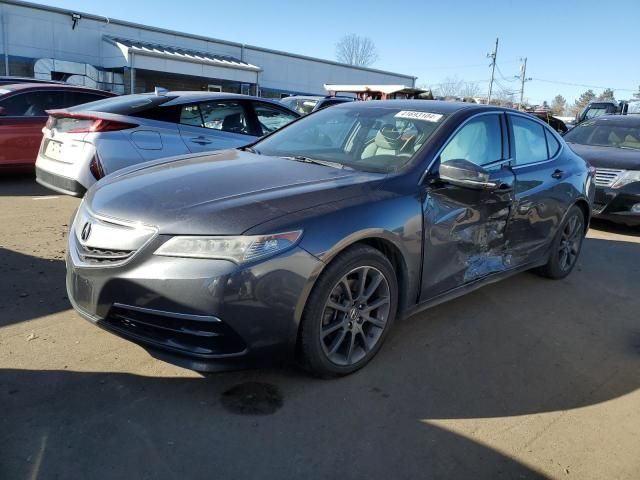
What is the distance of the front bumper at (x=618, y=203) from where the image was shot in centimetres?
733

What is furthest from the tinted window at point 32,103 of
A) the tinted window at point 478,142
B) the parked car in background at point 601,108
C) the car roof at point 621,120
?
the parked car in background at point 601,108

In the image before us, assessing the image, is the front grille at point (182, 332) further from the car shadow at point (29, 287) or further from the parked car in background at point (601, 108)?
the parked car in background at point (601, 108)

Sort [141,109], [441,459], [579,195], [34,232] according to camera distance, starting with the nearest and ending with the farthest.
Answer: [441,459] → [579,195] → [34,232] → [141,109]

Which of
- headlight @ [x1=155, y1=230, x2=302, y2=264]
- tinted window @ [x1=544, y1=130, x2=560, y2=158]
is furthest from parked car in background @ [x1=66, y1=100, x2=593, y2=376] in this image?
tinted window @ [x1=544, y1=130, x2=560, y2=158]

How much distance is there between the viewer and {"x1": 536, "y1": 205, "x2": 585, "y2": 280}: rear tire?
4973 mm

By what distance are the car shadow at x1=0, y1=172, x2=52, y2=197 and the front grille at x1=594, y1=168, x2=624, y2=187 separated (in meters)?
7.80

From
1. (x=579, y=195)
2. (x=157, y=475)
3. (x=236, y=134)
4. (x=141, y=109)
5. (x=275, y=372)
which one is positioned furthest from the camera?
(x=236, y=134)

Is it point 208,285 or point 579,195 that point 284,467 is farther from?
point 579,195

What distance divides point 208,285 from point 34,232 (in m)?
3.86

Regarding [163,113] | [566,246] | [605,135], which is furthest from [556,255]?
[605,135]

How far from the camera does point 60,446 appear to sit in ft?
7.61

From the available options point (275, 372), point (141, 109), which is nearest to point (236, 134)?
point (141, 109)

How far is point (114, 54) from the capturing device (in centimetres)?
2388

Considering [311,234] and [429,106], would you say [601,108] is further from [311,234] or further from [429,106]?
[311,234]
